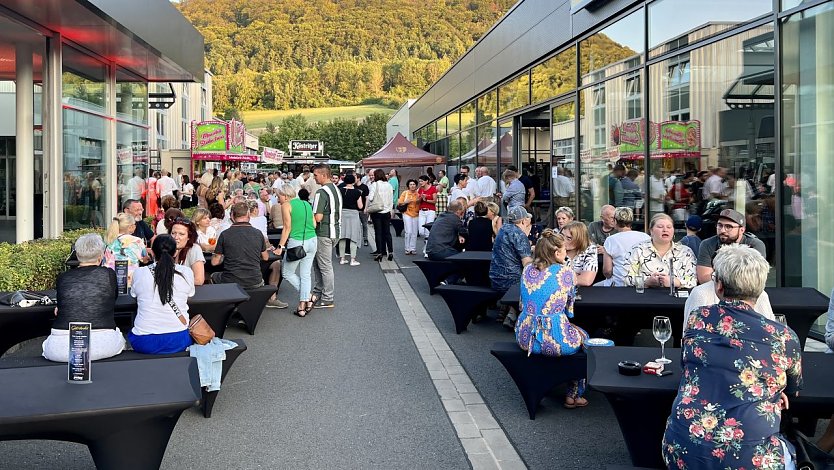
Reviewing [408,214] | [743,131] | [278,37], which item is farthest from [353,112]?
[743,131]

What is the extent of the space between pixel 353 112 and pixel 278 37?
83.5 ft

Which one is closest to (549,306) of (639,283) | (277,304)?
(639,283)

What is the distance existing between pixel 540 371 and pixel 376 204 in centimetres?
1119

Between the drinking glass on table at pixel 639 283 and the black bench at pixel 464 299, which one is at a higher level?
the drinking glass on table at pixel 639 283

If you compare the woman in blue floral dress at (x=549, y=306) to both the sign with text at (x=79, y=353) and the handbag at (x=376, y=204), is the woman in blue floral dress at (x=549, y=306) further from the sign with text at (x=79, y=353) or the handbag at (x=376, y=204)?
the handbag at (x=376, y=204)

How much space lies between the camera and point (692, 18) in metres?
10.6

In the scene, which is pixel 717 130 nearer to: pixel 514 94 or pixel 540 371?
pixel 540 371

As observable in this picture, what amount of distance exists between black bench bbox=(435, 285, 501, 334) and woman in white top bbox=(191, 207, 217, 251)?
10.9 feet

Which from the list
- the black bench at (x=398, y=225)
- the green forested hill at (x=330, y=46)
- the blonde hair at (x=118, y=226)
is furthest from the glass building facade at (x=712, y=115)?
the green forested hill at (x=330, y=46)

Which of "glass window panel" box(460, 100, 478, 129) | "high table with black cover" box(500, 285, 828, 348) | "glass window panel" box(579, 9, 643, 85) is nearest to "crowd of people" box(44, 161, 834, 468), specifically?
"high table with black cover" box(500, 285, 828, 348)

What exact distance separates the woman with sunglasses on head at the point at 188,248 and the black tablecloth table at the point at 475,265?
3.24 meters

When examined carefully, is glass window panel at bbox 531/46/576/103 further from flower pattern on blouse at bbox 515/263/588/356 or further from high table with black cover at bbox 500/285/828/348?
flower pattern on blouse at bbox 515/263/588/356

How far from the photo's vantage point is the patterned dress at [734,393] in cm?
351

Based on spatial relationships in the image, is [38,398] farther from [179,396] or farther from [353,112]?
[353,112]
